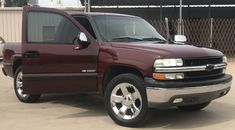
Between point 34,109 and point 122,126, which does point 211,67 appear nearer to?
point 122,126

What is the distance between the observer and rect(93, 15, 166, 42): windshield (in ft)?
24.5

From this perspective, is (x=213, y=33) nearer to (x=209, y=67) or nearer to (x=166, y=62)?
(x=209, y=67)

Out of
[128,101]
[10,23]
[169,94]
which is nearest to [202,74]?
[169,94]

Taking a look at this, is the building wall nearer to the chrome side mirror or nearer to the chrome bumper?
the chrome side mirror

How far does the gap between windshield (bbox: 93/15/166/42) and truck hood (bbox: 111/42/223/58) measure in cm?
42

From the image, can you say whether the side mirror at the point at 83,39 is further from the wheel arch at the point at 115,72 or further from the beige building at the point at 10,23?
the beige building at the point at 10,23

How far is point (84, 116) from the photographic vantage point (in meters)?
7.59

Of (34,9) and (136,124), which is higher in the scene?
(34,9)

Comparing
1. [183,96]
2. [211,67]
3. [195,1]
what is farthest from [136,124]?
[195,1]

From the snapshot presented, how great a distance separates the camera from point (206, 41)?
20.3 meters

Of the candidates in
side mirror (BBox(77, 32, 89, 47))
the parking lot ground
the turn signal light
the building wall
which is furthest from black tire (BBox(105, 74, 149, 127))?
the building wall

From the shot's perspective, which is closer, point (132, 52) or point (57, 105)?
point (132, 52)

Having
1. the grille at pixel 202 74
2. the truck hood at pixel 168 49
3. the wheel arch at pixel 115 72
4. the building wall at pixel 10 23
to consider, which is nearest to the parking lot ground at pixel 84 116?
the wheel arch at pixel 115 72

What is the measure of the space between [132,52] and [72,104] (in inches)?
97.2
